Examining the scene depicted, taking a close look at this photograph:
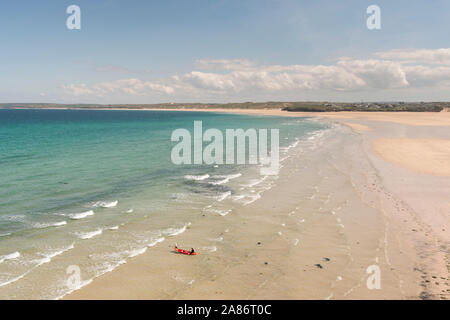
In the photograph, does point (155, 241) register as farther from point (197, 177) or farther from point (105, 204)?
point (197, 177)

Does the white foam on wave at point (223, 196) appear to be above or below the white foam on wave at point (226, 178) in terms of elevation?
below

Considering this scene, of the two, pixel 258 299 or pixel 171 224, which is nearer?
pixel 258 299

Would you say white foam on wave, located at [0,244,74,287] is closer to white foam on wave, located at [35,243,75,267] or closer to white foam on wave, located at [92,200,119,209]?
white foam on wave, located at [35,243,75,267]

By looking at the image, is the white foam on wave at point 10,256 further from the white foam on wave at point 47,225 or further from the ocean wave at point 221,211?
the ocean wave at point 221,211

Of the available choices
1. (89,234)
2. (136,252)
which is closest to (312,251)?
(136,252)

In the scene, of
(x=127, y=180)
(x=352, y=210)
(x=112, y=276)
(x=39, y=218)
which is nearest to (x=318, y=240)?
(x=352, y=210)

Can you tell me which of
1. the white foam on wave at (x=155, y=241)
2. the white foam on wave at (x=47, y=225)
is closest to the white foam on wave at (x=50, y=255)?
the white foam on wave at (x=47, y=225)

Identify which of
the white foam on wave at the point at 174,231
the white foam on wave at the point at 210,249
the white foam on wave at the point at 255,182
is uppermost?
the white foam on wave at the point at 255,182
